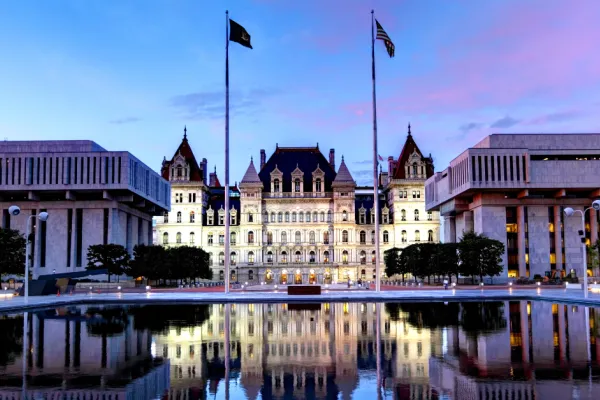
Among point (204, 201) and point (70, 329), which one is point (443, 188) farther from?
point (70, 329)

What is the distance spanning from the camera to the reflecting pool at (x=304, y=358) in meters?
14.9

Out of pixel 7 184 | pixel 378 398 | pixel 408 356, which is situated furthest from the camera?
pixel 7 184

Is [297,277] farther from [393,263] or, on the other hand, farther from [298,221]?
[393,263]

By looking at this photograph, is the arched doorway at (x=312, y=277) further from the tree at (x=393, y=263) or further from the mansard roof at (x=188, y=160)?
the mansard roof at (x=188, y=160)

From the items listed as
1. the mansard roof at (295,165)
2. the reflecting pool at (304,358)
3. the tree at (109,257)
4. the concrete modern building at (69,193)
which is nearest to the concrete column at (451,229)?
the mansard roof at (295,165)

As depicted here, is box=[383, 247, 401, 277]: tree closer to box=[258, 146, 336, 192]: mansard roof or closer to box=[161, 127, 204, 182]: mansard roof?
box=[258, 146, 336, 192]: mansard roof

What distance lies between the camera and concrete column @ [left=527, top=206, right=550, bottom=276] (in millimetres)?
97062

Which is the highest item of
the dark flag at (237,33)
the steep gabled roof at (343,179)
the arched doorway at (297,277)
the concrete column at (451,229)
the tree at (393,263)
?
the dark flag at (237,33)

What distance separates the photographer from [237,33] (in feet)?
177

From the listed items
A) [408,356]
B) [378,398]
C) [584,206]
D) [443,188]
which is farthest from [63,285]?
[584,206]

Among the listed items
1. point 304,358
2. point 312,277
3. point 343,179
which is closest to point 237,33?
point 304,358

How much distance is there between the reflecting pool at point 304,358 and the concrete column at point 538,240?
66.3 m

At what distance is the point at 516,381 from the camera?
1561 cm

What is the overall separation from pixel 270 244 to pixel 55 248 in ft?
142
